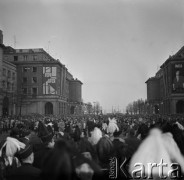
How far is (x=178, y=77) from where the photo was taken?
66312 millimetres

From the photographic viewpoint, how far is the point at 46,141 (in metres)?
8.94

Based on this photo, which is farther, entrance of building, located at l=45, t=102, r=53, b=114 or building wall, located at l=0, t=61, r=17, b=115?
entrance of building, located at l=45, t=102, r=53, b=114

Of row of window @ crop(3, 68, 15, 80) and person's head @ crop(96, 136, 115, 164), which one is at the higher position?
row of window @ crop(3, 68, 15, 80)

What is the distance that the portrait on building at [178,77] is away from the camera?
2606 inches

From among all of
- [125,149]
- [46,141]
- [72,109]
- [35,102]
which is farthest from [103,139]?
[72,109]

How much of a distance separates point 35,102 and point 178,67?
138 feet

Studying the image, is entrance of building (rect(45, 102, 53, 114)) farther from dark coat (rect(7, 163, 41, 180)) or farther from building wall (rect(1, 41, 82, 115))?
dark coat (rect(7, 163, 41, 180))

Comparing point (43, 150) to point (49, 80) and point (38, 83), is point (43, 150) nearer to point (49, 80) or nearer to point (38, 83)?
point (49, 80)

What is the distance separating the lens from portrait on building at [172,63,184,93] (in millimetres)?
66188

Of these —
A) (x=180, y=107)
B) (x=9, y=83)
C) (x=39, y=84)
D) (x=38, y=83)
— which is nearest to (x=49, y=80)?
(x=39, y=84)

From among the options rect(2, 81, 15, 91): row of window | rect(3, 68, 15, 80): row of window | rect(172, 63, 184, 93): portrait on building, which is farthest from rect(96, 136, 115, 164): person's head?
rect(3, 68, 15, 80): row of window

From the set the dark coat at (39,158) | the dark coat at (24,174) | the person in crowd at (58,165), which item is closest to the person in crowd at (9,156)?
A: the dark coat at (39,158)

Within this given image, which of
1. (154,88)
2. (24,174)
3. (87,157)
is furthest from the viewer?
(154,88)

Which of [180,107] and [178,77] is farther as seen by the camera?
[180,107]
